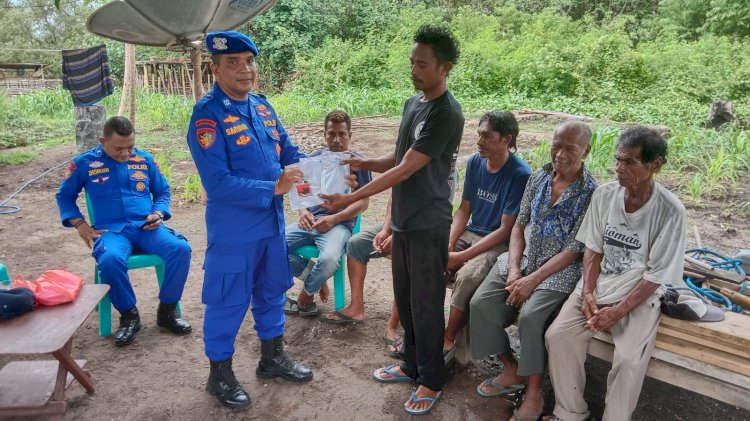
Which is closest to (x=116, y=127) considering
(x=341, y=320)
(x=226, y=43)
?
(x=226, y=43)

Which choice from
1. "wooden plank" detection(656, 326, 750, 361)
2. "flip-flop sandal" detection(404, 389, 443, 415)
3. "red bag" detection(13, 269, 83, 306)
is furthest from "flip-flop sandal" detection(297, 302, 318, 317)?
"wooden plank" detection(656, 326, 750, 361)

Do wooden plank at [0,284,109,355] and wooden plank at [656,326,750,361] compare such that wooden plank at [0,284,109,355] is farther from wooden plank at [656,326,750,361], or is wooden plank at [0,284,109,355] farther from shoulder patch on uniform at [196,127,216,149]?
wooden plank at [656,326,750,361]

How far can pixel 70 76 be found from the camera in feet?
27.3

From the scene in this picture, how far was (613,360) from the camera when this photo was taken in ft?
8.18

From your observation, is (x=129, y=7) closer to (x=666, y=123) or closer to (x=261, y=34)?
(x=666, y=123)

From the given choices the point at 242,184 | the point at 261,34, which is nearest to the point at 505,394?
the point at 242,184

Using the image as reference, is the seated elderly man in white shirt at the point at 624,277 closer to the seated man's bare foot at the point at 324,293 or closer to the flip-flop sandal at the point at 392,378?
the flip-flop sandal at the point at 392,378

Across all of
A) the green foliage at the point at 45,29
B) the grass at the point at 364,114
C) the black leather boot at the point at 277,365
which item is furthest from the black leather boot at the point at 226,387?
the green foliage at the point at 45,29

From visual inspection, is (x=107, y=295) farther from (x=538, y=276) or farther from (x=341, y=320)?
(x=538, y=276)

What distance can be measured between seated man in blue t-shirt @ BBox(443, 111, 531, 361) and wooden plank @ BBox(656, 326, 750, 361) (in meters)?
0.97

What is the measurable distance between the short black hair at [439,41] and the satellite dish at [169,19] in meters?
1.86

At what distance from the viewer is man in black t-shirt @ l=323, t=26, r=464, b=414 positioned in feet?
8.27

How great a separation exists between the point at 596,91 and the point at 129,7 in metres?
11.9

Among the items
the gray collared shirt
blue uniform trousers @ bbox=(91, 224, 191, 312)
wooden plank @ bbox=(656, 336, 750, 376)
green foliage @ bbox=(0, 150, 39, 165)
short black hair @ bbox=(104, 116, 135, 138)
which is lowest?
→ green foliage @ bbox=(0, 150, 39, 165)
